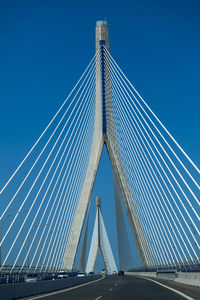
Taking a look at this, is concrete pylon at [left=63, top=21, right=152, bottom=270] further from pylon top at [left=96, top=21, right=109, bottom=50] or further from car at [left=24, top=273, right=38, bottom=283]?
car at [left=24, top=273, right=38, bottom=283]

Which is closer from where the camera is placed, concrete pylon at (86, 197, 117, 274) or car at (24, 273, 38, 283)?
car at (24, 273, 38, 283)

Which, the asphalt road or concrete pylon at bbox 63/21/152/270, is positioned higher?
concrete pylon at bbox 63/21/152/270

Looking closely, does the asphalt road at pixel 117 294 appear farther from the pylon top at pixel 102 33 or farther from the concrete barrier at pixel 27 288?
the pylon top at pixel 102 33

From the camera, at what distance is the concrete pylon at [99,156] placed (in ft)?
136

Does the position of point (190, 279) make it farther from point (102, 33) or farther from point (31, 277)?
point (102, 33)

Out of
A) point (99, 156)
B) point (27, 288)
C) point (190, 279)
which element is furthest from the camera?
point (99, 156)

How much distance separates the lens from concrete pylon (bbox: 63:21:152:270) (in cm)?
4131

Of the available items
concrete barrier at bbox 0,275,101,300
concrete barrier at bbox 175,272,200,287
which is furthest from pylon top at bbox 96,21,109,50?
concrete barrier at bbox 0,275,101,300

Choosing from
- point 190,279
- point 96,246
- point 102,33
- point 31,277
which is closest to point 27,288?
point 190,279

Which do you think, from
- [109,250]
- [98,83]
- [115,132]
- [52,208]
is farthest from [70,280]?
[109,250]

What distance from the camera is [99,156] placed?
47.3m

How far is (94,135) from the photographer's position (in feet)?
145

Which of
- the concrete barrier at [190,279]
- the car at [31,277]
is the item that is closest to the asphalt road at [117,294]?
the concrete barrier at [190,279]

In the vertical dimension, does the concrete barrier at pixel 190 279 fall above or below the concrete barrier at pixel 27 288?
above
